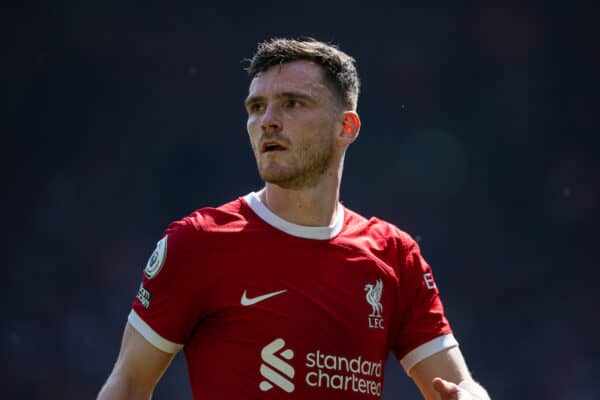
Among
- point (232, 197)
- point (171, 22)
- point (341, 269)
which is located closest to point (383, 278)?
point (341, 269)

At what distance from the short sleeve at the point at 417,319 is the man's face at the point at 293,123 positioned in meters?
0.58

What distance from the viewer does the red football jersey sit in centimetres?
273

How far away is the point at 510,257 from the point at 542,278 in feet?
1.78

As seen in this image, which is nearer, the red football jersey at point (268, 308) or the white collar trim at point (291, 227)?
the red football jersey at point (268, 308)

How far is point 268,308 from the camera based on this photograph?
2.79 m

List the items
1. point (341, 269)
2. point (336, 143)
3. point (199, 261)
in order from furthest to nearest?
point (336, 143) → point (341, 269) → point (199, 261)

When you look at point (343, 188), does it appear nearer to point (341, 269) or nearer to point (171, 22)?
point (171, 22)

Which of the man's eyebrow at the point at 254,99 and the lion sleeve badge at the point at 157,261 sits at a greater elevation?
the man's eyebrow at the point at 254,99

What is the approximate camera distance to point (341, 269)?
118 inches

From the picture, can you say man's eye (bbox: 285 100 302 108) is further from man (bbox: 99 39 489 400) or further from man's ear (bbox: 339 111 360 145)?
man's ear (bbox: 339 111 360 145)

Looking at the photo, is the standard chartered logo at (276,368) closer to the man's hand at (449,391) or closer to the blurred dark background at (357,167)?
the man's hand at (449,391)

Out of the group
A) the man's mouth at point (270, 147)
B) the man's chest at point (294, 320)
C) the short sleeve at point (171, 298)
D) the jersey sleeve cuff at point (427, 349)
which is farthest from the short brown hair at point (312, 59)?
the jersey sleeve cuff at point (427, 349)

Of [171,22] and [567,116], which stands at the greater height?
[171,22]

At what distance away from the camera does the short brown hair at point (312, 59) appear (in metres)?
3.14
